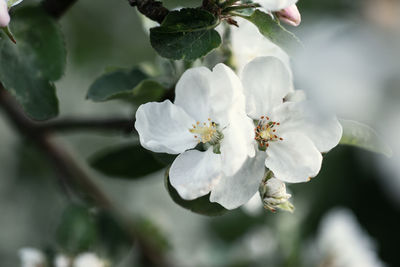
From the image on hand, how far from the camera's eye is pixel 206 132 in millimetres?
695

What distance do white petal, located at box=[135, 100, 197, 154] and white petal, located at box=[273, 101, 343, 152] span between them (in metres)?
0.11

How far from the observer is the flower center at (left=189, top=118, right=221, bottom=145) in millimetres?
689

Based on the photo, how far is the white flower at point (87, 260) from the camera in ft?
3.19

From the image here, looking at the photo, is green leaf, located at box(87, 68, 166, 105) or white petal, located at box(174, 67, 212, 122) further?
green leaf, located at box(87, 68, 166, 105)

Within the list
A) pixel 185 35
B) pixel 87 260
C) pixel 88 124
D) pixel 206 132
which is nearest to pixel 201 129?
pixel 206 132

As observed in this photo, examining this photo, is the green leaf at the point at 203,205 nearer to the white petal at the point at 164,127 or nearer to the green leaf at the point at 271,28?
the white petal at the point at 164,127

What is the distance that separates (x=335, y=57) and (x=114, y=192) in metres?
1.51

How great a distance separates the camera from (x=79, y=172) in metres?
1.28

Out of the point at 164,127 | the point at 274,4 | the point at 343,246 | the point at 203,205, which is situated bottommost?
the point at 343,246

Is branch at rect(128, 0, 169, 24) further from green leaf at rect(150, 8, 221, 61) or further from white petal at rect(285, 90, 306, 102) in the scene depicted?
white petal at rect(285, 90, 306, 102)

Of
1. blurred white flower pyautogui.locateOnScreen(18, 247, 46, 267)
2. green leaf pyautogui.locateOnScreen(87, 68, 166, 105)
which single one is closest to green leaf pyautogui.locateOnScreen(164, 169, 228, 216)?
green leaf pyautogui.locateOnScreen(87, 68, 166, 105)

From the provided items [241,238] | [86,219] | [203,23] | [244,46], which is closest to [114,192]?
[241,238]

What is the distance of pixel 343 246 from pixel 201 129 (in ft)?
2.12

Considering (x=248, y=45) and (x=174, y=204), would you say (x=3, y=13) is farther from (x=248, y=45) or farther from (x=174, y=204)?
(x=174, y=204)
